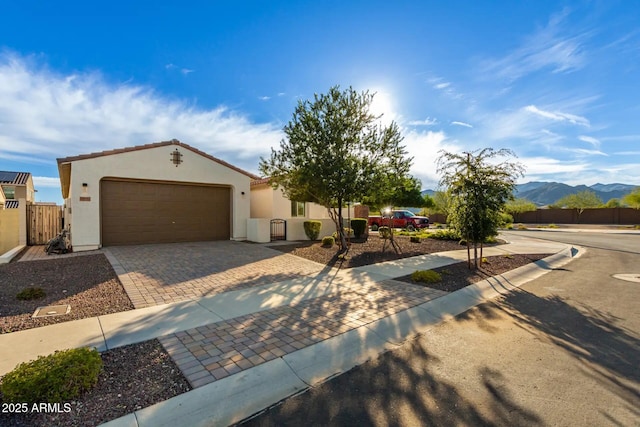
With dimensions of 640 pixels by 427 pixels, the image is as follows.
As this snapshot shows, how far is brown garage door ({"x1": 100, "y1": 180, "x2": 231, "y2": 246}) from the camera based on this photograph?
12.2 metres

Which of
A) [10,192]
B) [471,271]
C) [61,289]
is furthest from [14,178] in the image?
[471,271]

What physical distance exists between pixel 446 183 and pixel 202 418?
8379 millimetres

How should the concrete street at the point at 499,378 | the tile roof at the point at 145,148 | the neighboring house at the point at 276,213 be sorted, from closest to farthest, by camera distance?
the concrete street at the point at 499,378
the tile roof at the point at 145,148
the neighboring house at the point at 276,213

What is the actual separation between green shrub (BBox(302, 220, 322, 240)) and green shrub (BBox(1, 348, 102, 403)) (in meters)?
13.3

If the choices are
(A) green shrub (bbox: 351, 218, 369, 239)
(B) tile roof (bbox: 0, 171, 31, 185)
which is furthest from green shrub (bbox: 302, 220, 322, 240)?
(B) tile roof (bbox: 0, 171, 31, 185)

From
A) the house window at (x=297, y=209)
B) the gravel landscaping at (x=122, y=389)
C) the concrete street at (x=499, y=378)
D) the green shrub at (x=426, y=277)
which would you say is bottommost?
the concrete street at (x=499, y=378)

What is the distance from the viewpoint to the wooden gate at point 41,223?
43.6ft

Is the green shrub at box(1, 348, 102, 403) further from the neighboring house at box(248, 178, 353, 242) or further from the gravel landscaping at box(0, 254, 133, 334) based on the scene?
the neighboring house at box(248, 178, 353, 242)

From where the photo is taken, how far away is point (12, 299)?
559 centimetres

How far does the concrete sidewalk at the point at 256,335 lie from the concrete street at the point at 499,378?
1.01ft

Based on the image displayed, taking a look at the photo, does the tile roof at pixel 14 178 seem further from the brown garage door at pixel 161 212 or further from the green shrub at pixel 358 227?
the green shrub at pixel 358 227

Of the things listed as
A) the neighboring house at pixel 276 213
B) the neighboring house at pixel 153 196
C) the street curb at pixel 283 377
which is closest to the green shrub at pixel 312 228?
the neighboring house at pixel 276 213

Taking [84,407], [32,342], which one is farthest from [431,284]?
[32,342]

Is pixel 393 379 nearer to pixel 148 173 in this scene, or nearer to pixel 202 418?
pixel 202 418
